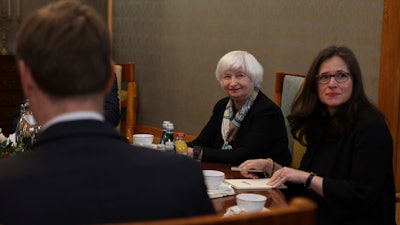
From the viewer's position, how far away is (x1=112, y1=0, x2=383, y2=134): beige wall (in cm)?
460

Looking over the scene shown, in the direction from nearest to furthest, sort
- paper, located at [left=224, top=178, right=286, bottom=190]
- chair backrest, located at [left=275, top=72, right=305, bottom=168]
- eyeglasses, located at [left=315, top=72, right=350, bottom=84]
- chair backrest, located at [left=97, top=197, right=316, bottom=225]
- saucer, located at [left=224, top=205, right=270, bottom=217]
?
chair backrest, located at [left=97, top=197, right=316, bottom=225] < saucer, located at [left=224, top=205, right=270, bottom=217] < paper, located at [left=224, top=178, right=286, bottom=190] < eyeglasses, located at [left=315, top=72, right=350, bottom=84] < chair backrest, located at [left=275, top=72, right=305, bottom=168]

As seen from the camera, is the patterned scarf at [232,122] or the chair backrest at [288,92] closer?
the patterned scarf at [232,122]

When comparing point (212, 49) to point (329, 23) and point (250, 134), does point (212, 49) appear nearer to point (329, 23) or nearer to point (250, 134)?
point (329, 23)

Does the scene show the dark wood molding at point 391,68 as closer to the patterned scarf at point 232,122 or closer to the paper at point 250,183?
the patterned scarf at point 232,122

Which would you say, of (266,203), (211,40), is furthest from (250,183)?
(211,40)

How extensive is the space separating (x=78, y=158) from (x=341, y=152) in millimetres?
1555

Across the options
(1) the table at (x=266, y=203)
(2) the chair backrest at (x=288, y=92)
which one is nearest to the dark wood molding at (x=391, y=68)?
(2) the chair backrest at (x=288, y=92)

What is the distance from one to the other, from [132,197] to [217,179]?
119 centimetres

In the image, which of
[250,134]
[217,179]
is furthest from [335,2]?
[217,179]

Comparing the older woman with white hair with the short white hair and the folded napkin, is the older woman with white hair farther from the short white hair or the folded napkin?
the folded napkin

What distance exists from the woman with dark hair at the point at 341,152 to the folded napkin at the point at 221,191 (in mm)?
198

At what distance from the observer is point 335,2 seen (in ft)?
15.5

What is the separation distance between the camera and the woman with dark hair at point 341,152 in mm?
2363

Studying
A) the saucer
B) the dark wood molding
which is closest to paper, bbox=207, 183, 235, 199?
the saucer
